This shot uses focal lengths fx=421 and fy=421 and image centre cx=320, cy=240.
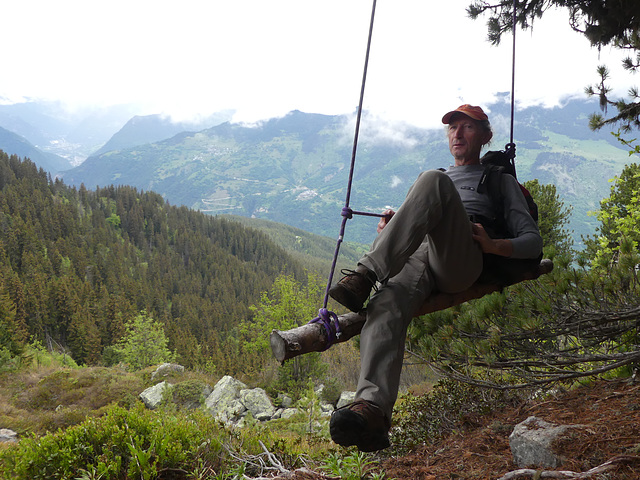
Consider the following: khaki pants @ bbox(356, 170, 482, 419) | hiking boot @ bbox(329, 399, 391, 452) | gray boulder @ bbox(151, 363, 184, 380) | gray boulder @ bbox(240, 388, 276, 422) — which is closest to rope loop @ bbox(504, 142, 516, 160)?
khaki pants @ bbox(356, 170, 482, 419)

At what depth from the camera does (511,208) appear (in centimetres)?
288

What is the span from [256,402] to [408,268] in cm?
1571

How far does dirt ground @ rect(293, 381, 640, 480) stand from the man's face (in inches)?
80.1

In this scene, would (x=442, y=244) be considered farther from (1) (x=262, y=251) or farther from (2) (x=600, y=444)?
(1) (x=262, y=251)

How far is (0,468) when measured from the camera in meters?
4.07

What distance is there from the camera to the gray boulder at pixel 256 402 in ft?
52.9

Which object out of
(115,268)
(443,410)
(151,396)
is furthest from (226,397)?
(115,268)

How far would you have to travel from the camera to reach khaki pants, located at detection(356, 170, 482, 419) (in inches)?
86.6

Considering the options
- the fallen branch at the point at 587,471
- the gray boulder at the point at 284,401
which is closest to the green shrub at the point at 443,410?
the fallen branch at the point at 587,471

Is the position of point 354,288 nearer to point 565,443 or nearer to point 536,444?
point 536,444

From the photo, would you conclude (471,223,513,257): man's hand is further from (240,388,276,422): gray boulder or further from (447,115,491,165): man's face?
(240,388,276,422): gray boulder

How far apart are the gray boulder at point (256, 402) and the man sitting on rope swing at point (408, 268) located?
14.7 meters

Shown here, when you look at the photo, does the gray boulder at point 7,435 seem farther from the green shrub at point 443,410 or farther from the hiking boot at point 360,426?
the hiking boot at point 360,426

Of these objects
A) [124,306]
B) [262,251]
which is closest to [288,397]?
Result: [124,306]
